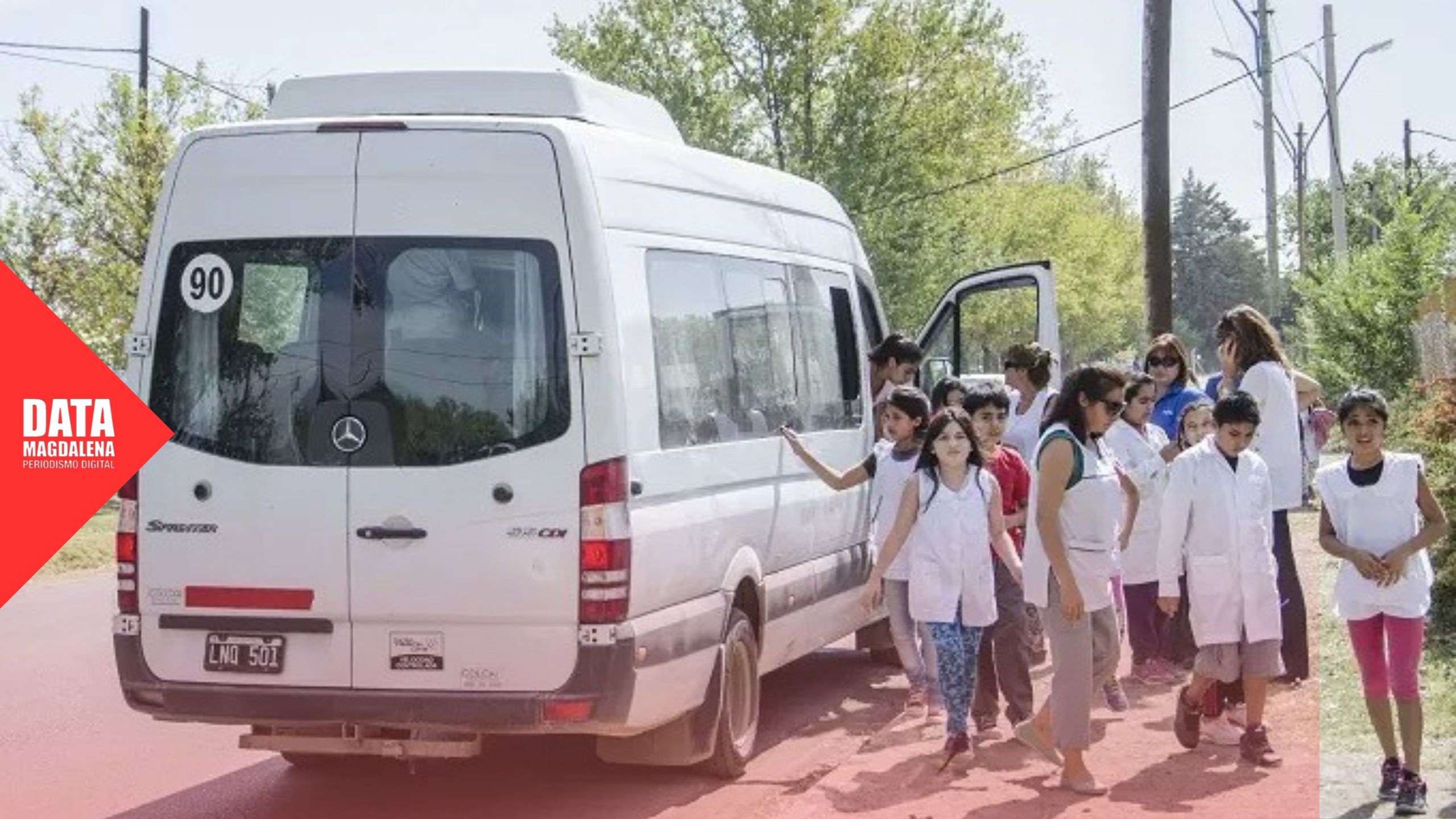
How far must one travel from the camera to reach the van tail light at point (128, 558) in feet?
26.9

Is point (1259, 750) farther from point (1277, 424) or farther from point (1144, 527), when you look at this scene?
point (1144, 527)

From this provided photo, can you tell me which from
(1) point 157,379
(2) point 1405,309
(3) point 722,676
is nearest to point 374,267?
(1) point 157,379

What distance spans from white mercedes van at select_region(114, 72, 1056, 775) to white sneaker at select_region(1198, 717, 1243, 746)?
8.15 ft

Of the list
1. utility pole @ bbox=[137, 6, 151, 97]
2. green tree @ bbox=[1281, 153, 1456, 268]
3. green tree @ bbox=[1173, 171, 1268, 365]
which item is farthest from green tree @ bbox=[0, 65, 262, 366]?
green tree @ bbox=[1173, 171, 1268, 365]

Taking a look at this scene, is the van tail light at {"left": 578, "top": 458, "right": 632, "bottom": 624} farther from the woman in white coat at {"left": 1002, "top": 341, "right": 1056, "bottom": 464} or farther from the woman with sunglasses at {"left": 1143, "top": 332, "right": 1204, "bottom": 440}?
the woman with sunglasses at {"left": 1143, "top": 332, "right": 1204, "bottom": 440}

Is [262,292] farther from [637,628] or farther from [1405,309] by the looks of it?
[1405,309]

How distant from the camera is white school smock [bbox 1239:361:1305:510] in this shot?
1033cm

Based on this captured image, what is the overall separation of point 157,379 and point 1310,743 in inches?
206

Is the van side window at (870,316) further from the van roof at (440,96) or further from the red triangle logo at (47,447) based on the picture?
the red triangle logo at (47,447)

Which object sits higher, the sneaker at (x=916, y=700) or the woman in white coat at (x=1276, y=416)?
the woman in white coat at (x=1276, y=416)

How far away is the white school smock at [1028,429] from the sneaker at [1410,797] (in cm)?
404

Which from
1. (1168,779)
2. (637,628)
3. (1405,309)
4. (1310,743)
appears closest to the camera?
(637,628)

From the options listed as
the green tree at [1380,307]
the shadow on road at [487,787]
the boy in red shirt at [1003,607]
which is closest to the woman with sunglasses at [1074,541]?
the boy in red shirt at [1003,607]

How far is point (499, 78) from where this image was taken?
898 cm
